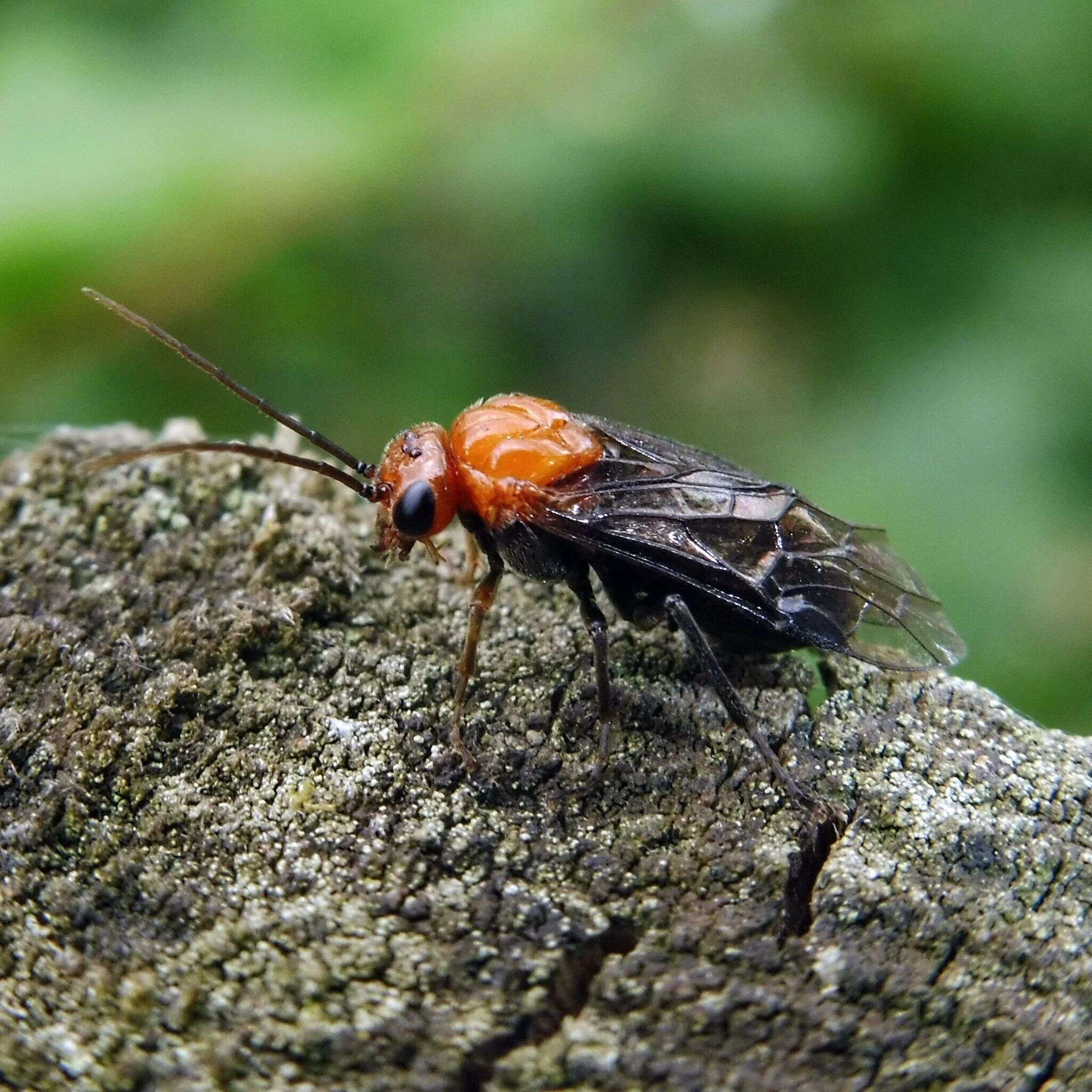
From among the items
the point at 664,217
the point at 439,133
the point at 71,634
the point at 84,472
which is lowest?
the point at 71,634

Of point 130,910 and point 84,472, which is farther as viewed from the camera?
point 84,472

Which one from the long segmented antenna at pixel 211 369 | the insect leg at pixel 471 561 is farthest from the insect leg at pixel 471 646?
the long segmented antenna at pixel 211 369

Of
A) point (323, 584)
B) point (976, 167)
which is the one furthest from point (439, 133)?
point (323, 584)

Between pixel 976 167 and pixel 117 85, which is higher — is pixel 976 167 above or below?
above

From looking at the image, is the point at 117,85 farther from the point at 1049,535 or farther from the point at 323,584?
the point at 1049,535

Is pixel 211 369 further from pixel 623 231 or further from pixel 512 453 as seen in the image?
pixel 623 231

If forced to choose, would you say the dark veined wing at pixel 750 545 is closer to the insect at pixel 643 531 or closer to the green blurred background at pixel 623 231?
the insect at pixel 643 531

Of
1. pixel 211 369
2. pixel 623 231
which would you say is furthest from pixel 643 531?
pixel 623 231
